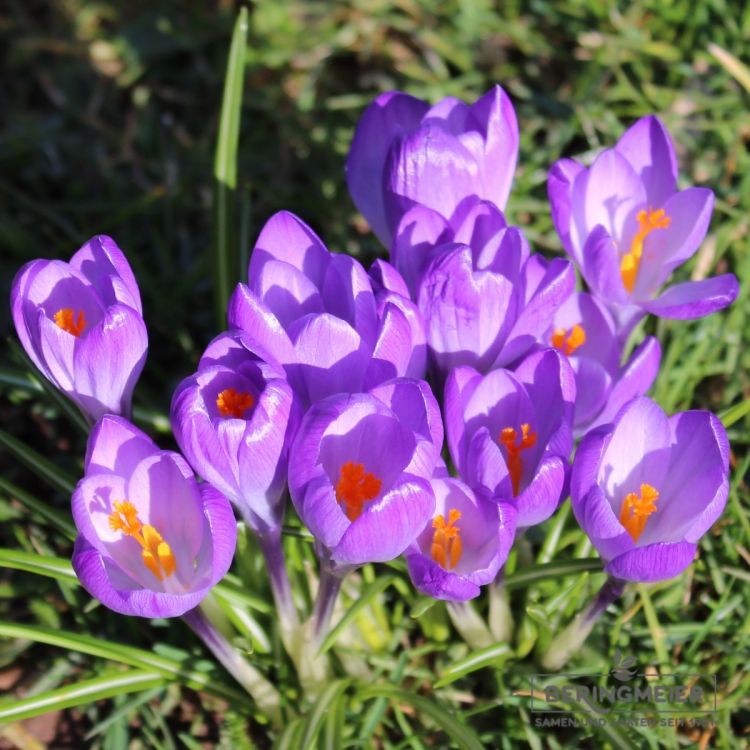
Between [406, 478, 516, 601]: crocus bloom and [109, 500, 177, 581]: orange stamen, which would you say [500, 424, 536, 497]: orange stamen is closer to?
[406, 478, 516, 601]: crocus bloom

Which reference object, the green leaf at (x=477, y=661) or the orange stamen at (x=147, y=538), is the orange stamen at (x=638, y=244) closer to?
the green leaf at (x=477, y=661)

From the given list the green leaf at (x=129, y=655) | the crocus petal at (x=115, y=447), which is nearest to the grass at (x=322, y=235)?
the green leaf at (x=129, y=655)

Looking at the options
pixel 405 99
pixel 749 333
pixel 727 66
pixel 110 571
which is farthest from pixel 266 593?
pixel 727 66

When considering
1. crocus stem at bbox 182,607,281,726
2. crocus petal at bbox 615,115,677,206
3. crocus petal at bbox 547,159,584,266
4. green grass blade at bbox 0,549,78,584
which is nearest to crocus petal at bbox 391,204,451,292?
crocus petal at bbox 547,159,584,266

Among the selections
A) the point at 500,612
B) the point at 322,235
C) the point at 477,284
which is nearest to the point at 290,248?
the point at 477,284

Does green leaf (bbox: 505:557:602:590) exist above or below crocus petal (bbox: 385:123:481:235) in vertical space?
below

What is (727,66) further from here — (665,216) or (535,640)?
(535,640)
